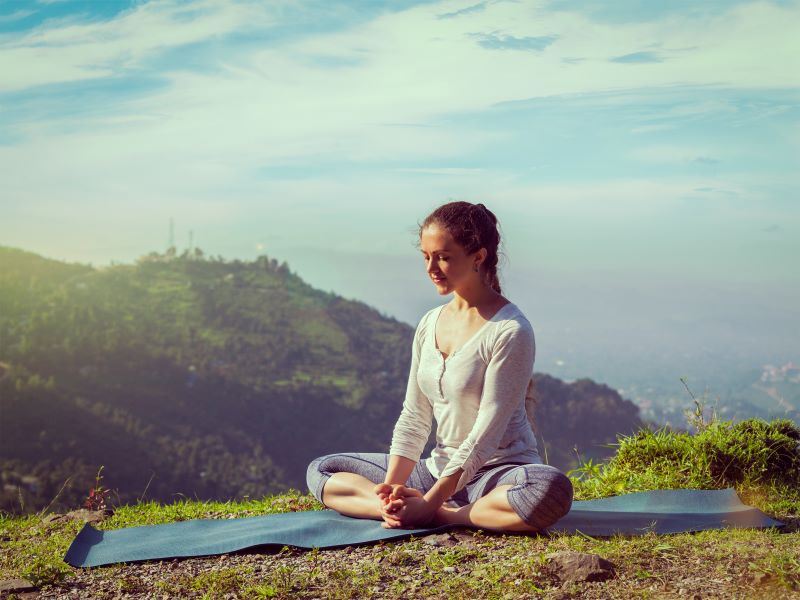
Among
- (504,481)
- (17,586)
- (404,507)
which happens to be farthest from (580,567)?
(17,586)

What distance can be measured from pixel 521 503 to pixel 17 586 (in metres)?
2.53

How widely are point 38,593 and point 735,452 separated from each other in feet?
15.1

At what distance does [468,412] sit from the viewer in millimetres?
4645

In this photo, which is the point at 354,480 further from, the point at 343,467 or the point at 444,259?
the point at 444,259

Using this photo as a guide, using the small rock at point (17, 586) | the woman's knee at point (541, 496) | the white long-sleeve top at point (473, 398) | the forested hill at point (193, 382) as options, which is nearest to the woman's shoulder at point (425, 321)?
the white long-sleeve top at point (473, 398)

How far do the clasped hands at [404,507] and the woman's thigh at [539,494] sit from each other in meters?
0.45

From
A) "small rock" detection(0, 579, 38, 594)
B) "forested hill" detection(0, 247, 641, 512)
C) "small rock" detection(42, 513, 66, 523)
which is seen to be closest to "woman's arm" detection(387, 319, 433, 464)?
"small rock" detection(0, 579, 38, 594)

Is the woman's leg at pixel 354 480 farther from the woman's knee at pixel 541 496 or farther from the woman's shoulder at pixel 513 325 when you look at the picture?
the woman's shoulder at pixel 513 325

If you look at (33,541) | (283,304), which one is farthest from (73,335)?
(33,541)

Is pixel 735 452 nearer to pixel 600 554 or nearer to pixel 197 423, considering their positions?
pixel 600 554

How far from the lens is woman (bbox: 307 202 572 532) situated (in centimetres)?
445

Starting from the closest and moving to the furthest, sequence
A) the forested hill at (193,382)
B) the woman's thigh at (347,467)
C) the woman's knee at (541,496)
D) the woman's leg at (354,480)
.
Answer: the woman's knee at (541,496), the woman's leg at (354,480), the woman's thigh at (347,467), the forested hill at (193,382)

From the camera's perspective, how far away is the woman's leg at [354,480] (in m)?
4.98

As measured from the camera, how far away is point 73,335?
172 ft
